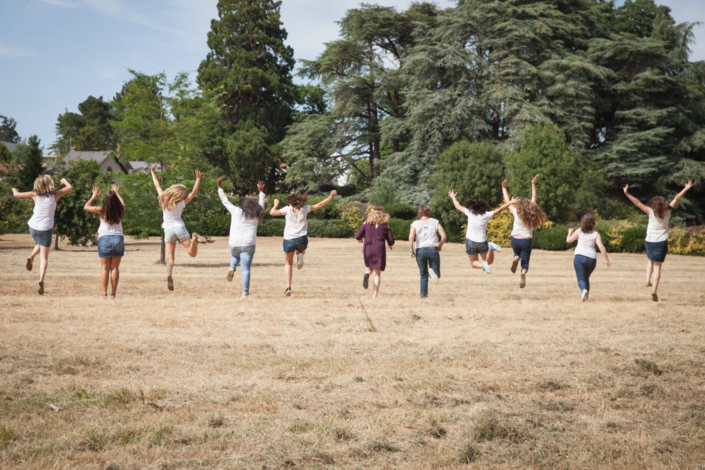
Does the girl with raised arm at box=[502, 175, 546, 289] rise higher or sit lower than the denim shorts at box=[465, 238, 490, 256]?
higher

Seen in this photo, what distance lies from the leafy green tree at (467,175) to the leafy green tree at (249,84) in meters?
18.3

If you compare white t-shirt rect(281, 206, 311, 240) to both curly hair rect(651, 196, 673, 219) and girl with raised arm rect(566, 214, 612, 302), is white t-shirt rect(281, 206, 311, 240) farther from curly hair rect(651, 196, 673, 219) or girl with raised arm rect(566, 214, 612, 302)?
curly hair rect(651, 196, 673, 219)

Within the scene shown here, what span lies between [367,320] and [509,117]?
37193 millimetres

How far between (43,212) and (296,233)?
4.49 metres

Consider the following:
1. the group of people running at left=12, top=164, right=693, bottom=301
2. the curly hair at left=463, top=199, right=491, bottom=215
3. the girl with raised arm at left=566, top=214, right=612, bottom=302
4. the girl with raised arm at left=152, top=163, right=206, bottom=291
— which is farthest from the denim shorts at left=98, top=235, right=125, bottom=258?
the girl with raised arm at left=566, top=214, right=612, bottom=302

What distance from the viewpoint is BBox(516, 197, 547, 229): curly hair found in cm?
1336

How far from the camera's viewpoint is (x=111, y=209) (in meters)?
10.8

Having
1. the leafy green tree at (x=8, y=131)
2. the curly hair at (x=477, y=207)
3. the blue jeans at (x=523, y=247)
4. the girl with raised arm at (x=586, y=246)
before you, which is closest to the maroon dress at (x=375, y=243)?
the curly hair at (x=477, y=207)

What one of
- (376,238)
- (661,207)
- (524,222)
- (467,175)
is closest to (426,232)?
(376,238)

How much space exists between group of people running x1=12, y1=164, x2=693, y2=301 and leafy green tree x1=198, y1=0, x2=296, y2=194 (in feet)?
140

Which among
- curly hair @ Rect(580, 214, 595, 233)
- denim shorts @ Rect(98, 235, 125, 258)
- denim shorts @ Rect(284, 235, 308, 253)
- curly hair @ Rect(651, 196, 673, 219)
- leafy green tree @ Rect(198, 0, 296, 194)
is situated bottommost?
denim shorts @ Rect(98, 235, 125, 258)

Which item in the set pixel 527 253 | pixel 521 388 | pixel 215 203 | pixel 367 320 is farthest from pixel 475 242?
pixel 215 203

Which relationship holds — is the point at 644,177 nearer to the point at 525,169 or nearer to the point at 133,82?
the point at 525,169

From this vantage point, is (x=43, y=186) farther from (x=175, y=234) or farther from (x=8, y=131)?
(x=8, y=131)
